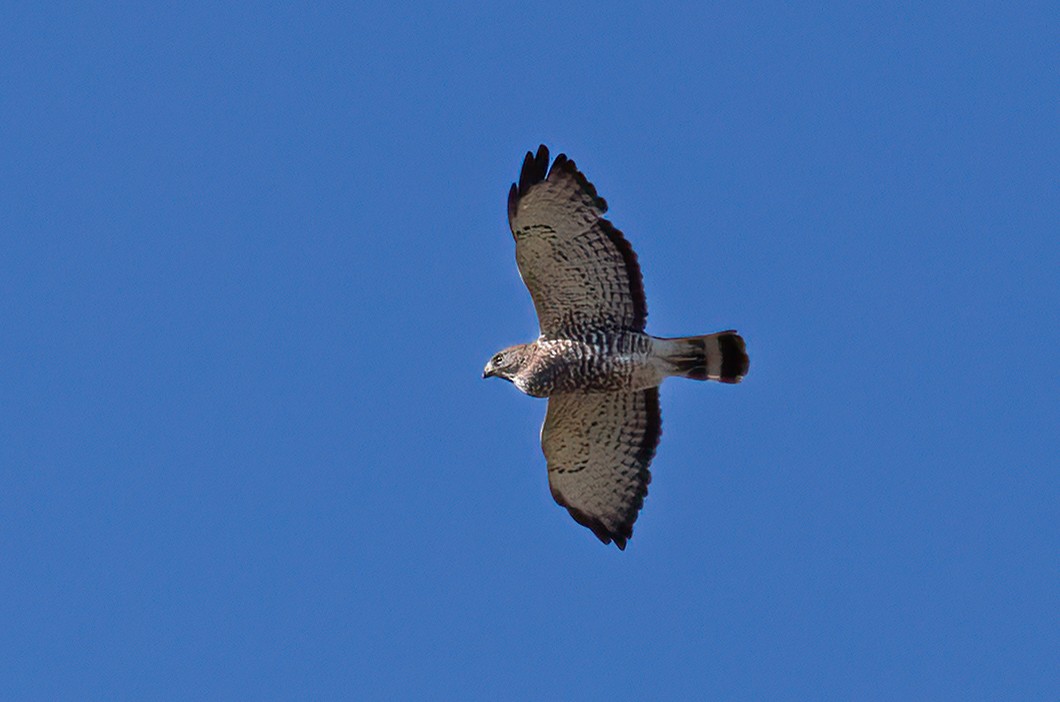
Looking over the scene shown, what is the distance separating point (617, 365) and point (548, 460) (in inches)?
53.9

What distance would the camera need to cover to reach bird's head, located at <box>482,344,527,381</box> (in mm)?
16031

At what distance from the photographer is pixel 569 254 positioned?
1559cm

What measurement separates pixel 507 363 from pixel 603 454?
1.19 metres

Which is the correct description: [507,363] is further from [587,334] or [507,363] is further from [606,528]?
[606,528]

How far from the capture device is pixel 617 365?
51.7 ft

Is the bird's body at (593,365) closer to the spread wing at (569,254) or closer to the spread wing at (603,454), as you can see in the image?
the spread wing at (569,254)

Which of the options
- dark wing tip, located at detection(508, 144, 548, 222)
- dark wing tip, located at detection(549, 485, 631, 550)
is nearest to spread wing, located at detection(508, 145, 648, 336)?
Answer: dark wing tip, located at detection(508, 144, 548, 222)

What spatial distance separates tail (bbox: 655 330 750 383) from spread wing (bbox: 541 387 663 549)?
69 cm

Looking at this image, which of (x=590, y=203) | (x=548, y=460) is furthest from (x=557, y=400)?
(x=590, y=203)

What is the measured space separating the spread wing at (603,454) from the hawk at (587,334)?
0.01 metres

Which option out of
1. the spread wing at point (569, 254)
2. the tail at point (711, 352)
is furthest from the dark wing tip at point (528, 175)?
the tail at point (711, 352)

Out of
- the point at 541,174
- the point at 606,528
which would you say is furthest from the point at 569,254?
the point at 606,528

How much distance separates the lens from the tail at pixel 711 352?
15.7 meters

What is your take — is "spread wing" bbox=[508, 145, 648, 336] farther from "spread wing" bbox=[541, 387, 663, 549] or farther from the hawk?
"spread wing" bbox=[541, 387, 663, 549]
